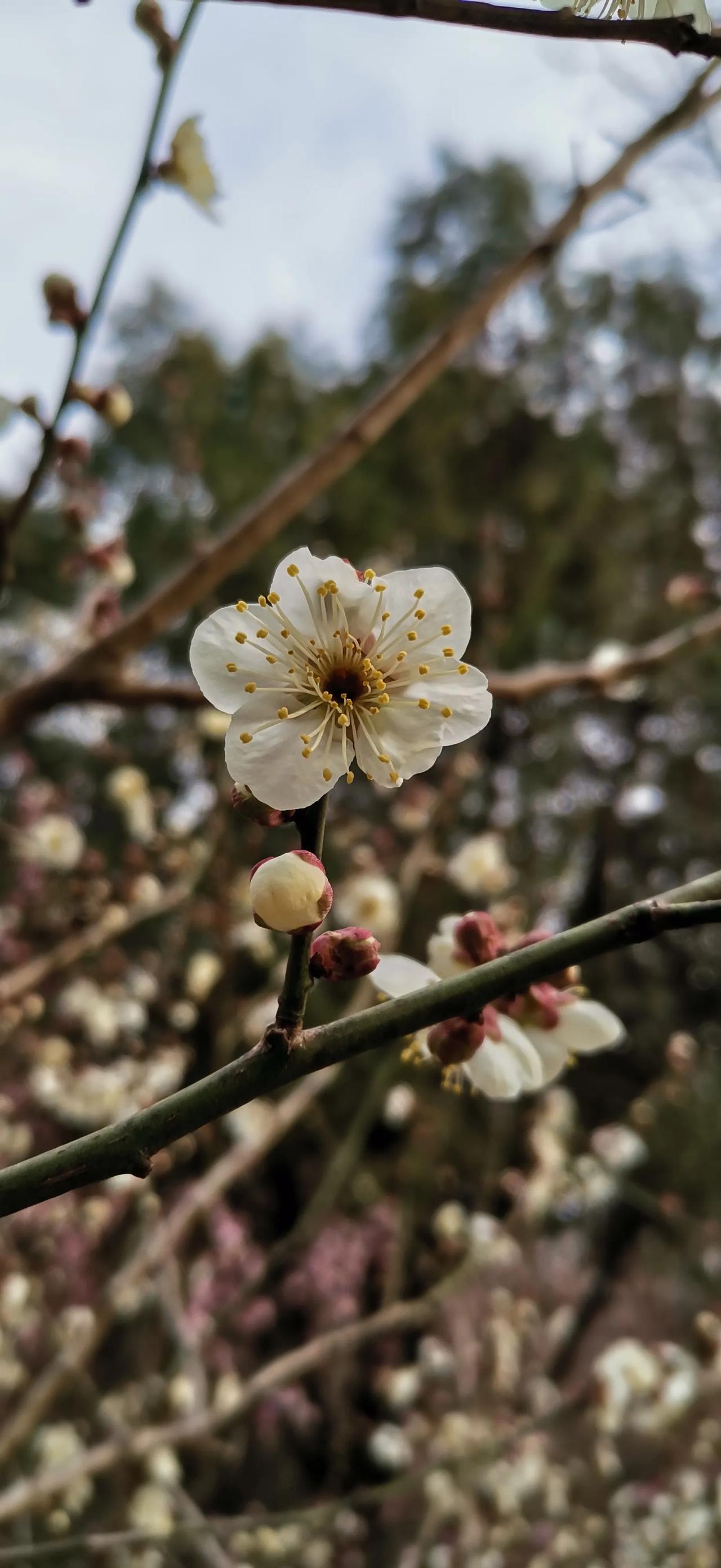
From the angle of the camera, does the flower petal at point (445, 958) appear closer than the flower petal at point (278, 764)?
No

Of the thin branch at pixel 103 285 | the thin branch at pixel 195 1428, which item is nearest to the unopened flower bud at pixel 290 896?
the thin branch at pixel 103 285

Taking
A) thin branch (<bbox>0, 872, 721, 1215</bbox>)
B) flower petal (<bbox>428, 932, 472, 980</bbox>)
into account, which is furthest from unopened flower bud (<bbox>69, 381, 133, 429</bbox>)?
thin branch (<bbox>0, 872, 721, 1215</bbox>)

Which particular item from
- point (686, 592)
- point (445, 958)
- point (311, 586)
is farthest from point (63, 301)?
point (686, 592)

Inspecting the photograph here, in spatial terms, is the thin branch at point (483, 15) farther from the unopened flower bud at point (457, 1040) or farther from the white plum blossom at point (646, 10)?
the unopened flower bud at point (457, 1040)

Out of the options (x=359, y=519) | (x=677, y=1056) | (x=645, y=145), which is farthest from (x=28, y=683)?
(x=359, y=519)

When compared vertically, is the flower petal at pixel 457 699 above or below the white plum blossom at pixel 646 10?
below
